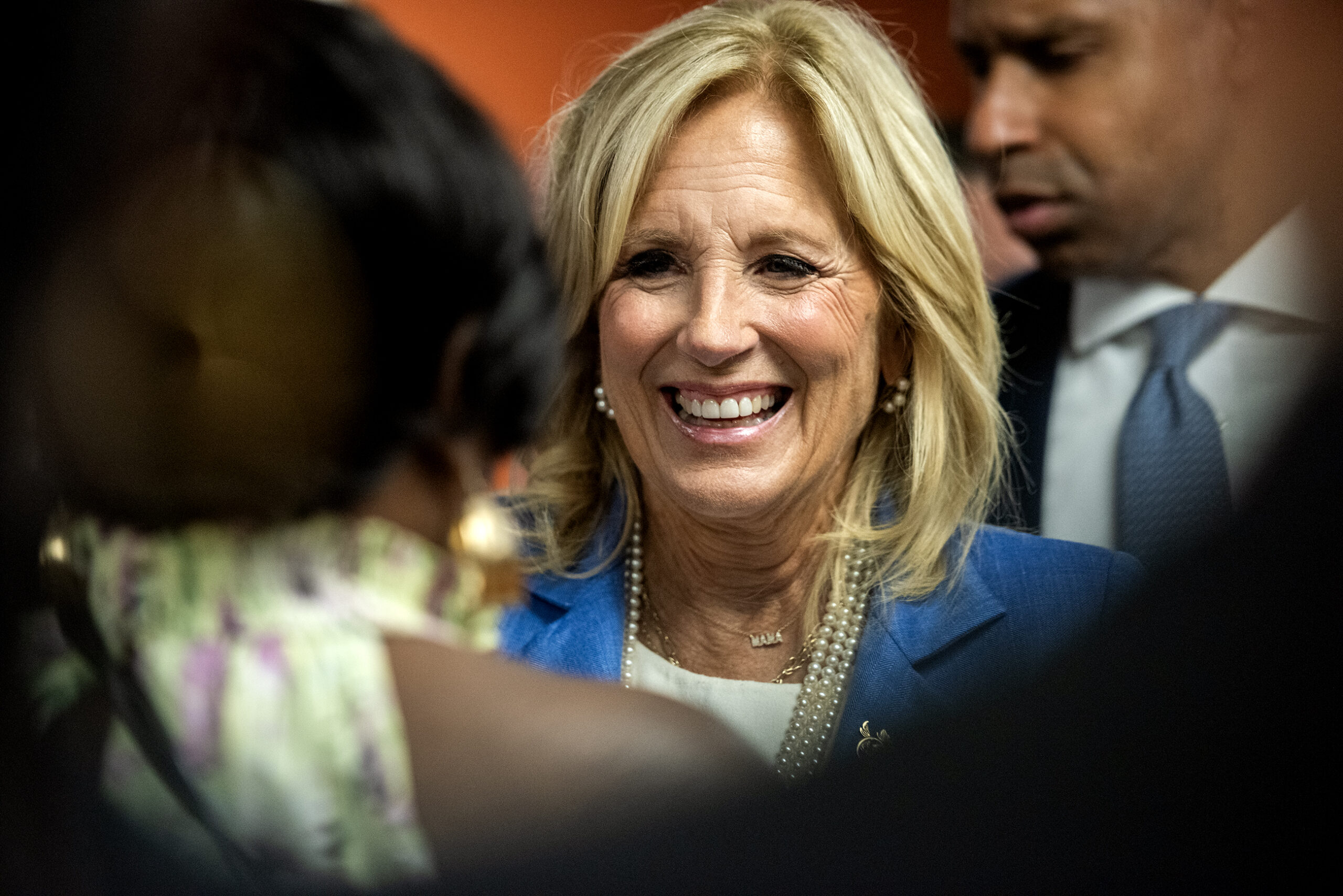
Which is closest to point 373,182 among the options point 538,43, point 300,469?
point 300,469

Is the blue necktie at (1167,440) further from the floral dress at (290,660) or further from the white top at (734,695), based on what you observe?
the floral dress at (290,660)

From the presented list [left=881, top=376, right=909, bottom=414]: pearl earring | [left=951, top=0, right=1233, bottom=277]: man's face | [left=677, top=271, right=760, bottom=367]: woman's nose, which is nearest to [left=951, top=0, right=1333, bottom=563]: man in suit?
[left=951, top=0, right=1233, bottom=277]: man's face

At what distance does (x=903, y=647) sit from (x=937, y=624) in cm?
4

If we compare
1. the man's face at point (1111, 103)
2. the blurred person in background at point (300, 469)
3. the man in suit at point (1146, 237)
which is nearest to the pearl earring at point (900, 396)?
the man in suit at point (1146, 237)

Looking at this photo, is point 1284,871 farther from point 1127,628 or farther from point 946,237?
point 946,237

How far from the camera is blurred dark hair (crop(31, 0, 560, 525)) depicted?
1.30ft

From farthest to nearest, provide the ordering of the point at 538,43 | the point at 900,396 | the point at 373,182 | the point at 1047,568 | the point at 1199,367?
the point at 900,396, the point at 1047,568, the point at 1199,367, the point at 538,43, the point at 373,182

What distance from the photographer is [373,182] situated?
40 cm

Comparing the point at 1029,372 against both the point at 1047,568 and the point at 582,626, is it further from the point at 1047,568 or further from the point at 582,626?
the point at 582,626

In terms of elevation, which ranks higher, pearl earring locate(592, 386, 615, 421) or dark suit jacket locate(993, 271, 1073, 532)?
dark suit jacket locate(993, 271, 1073, 532)

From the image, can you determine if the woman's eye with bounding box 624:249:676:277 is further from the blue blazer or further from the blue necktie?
the blue necktie

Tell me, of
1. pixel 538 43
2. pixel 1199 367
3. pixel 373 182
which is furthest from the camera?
pixel 1199 367

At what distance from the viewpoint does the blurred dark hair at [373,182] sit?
15.6 inches

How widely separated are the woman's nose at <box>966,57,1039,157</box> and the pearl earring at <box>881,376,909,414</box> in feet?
0.90
